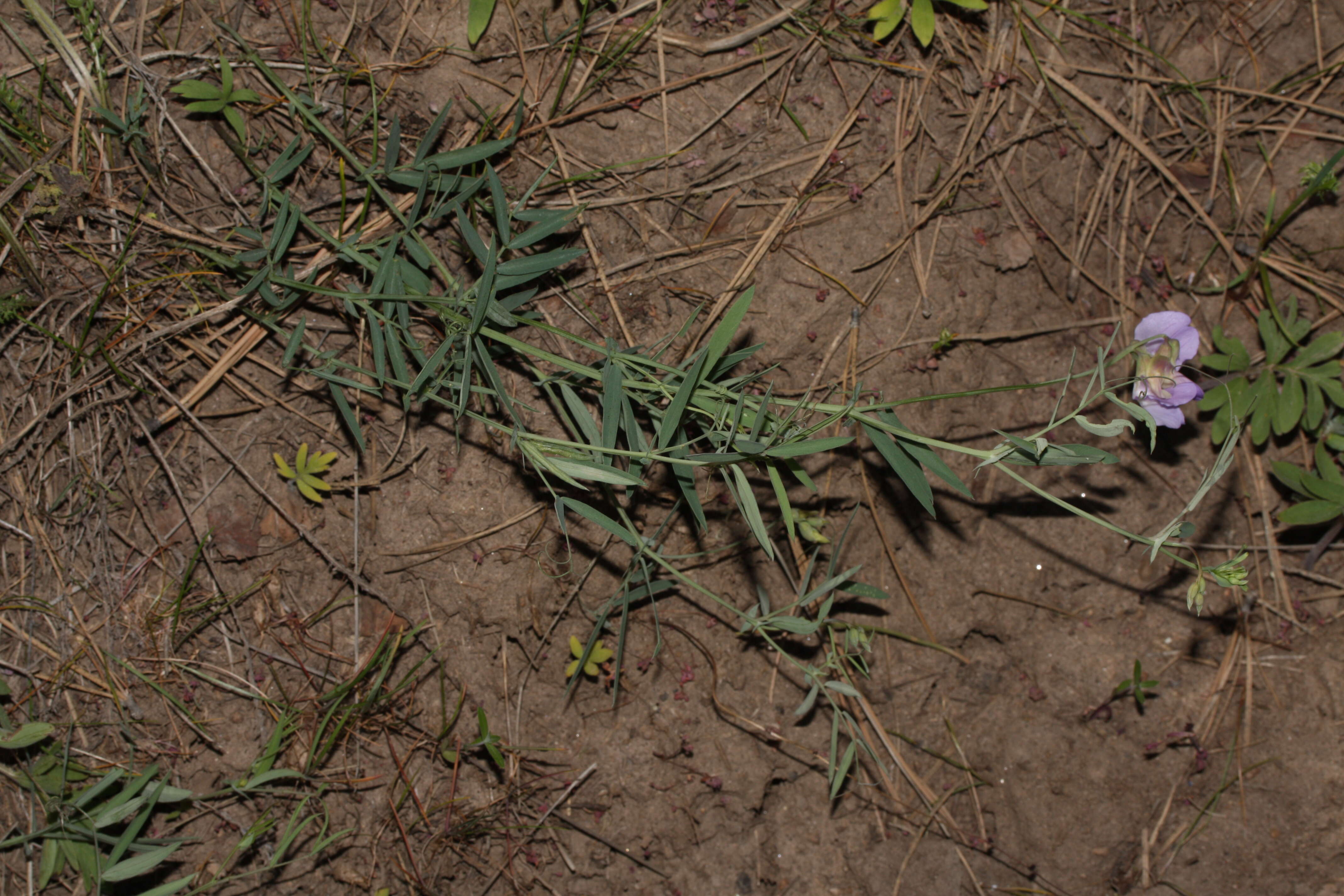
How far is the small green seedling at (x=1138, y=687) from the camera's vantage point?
251cm

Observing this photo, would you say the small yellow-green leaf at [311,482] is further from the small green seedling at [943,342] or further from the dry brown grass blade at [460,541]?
the small green seedling at [943,342]

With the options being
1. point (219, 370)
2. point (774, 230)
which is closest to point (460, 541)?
point (219, 370)

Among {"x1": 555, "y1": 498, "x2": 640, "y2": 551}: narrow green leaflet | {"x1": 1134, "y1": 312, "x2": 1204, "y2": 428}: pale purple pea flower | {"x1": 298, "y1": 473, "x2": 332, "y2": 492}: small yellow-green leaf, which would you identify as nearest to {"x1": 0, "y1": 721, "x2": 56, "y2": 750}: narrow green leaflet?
{"x1": 298, "y1": 473, "x2": 332, "y2": 492}: small yellow-green leaf

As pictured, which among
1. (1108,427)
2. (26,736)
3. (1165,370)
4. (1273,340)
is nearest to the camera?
(1108,427)

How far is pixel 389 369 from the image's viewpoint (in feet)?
7.82

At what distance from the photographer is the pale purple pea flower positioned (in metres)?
1.87

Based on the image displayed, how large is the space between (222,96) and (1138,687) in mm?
3185

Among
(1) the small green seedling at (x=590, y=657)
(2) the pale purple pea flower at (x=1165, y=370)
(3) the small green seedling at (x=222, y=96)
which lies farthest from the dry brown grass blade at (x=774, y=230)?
(3) the small green seedling at (x=222, y=96)

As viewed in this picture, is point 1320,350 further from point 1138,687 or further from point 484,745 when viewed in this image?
point 484,745

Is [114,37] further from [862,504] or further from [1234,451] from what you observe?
[1234,451]

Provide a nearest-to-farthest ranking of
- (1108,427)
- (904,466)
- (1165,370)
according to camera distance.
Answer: (1108,427), (1165,370), (904,466)

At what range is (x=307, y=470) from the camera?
236 cm

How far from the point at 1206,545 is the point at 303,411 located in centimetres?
277

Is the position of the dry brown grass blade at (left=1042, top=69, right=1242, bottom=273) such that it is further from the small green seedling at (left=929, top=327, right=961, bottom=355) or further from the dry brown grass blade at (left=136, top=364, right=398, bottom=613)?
the dry brown grass blade at (left=136, top=364, right=398, bottom=613)
